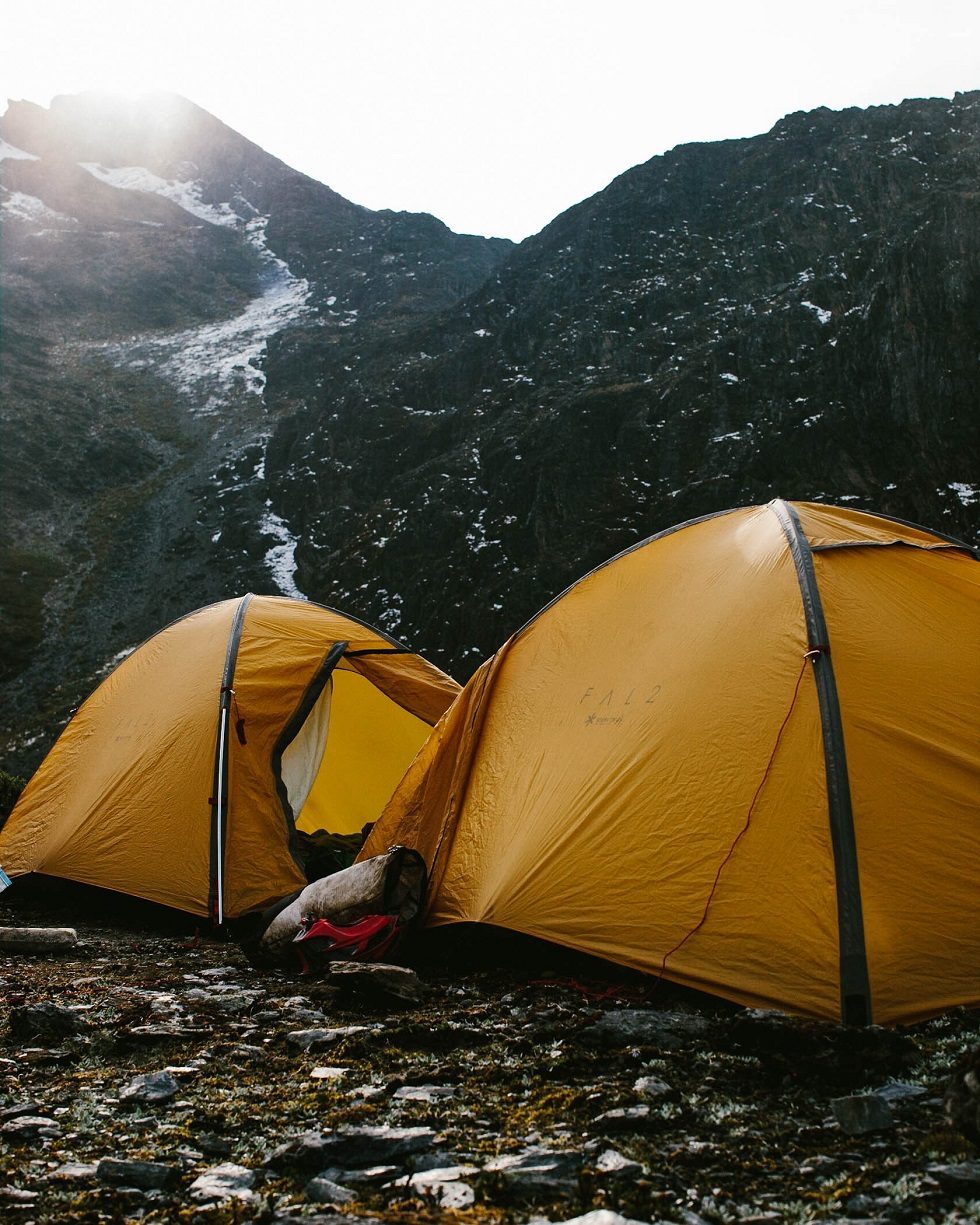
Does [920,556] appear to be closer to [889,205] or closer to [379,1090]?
[379,1090]

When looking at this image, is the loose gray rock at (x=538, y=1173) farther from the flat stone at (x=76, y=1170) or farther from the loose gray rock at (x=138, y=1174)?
the flat stone at (x=76, y=1170)

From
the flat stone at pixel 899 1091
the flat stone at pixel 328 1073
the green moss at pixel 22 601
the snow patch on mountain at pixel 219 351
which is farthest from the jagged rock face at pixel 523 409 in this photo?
the flat stone at pixel 328 1073

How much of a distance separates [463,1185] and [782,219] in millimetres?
55063

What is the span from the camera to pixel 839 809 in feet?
14.1

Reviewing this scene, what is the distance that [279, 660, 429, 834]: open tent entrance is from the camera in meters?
11.0

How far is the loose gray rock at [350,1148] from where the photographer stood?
9.12ft

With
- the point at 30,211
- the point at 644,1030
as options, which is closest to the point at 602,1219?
the point at 644,1030

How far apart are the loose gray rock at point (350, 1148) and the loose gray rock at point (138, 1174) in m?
0.30

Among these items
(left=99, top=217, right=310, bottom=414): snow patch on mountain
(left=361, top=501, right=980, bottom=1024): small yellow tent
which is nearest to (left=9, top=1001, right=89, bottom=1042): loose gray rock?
(left=361, top=501, right=980, bottom=1024): small yellow tent

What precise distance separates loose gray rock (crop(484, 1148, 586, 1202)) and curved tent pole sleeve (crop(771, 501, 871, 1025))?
1793 mm

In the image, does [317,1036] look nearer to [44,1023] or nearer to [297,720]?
[44,1023]

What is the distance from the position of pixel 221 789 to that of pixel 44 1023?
345 centimetres

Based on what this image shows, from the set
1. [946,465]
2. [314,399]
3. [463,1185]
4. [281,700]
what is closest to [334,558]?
[314,399]

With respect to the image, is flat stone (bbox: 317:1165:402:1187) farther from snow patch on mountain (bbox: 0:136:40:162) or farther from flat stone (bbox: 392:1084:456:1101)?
snow patch on mountain (bbox: 0:136:40:162)
